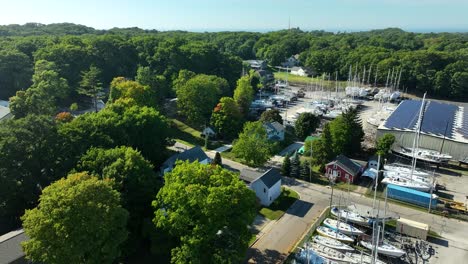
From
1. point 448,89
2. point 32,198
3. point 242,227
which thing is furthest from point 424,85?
point 32,198

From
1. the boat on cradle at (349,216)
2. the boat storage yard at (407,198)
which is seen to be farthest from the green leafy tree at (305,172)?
the boat on cradle at (349,216)

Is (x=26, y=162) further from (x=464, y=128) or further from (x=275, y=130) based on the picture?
(x=464, y=128)

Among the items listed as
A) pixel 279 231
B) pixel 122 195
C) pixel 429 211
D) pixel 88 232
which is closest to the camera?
pixel 88 232

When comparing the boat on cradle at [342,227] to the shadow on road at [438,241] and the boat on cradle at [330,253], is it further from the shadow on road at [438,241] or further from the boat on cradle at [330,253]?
the shadow on road at [438,241]

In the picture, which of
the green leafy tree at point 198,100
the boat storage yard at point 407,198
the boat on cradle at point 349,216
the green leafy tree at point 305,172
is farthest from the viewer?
the green leafy tree at point 198,100

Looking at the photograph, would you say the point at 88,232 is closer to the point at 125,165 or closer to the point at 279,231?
the point at 125,165

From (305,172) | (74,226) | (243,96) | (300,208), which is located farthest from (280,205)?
(243,96)

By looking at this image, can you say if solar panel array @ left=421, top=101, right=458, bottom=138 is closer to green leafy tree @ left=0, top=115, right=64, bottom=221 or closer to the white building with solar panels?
the white building with solar panels
